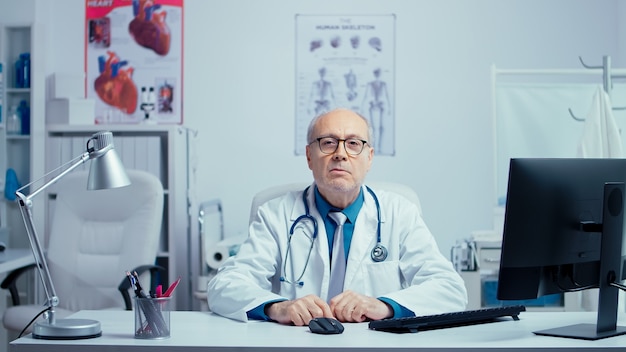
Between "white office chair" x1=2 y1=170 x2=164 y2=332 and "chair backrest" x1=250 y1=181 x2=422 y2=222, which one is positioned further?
"white office chair" x1=2 y1=170 x2=164 y2=332

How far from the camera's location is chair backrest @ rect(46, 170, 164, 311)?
3400 millimetres

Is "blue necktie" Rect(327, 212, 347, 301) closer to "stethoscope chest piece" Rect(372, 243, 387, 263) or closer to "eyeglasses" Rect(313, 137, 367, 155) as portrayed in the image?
"stethoscope chest piece" Rect(372, 243, 387, 263)

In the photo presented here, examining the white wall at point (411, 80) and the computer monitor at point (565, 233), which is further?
the white wall at point (411, 80)

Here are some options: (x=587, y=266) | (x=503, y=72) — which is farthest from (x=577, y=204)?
(x=503, y=72)

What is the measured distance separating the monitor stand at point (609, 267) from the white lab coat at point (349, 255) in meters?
0.45

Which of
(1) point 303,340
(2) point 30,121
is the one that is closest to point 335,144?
(1) point 303,340

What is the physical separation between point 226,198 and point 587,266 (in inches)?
113

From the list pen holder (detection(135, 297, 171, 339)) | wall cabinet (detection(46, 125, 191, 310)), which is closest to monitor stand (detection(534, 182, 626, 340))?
pen holder (detection(135, 297, 171, 339))

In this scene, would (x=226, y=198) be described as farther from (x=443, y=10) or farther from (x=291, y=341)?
(x=291, y=341)

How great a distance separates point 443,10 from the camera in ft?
14.5

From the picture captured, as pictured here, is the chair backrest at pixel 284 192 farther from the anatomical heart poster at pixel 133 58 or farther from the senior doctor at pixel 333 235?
the anatomical heart poster at pixel 133 58

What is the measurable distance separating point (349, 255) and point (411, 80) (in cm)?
223

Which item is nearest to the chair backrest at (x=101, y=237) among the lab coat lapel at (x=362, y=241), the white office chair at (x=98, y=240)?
the white office chair at (x=98, y=240)

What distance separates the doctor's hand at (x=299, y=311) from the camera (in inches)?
75.0
